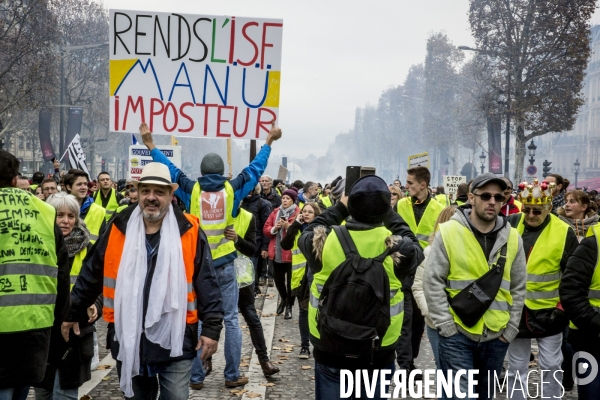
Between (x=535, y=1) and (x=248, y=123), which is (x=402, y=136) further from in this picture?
(x=248, y=123)

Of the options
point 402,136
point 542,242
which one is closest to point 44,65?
point 542,242

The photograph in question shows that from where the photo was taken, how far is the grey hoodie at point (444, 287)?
4.70 metres

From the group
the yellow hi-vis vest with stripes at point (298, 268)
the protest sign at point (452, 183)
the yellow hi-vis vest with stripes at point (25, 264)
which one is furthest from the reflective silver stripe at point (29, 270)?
the protest sign at point (452, 183)

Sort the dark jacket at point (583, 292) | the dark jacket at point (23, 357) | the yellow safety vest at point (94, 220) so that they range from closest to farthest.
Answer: the dark jacket at point (23, 357) < the dark jacket at point (583, 292) < the yellow safety vest at point (94, 220)

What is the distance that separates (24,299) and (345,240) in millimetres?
1783

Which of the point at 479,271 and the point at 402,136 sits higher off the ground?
the point at 402,136

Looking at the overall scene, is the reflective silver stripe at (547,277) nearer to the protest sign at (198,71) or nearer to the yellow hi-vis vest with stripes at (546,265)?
the yellow hi-vis vest with stripes at (546,265)

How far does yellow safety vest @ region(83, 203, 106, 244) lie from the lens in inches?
267

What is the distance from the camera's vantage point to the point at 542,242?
5.91 m

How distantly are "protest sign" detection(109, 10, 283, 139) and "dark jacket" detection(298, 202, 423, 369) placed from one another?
270cm

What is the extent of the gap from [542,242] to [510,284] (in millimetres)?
1259

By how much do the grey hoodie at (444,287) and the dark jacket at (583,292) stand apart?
0.47 metres

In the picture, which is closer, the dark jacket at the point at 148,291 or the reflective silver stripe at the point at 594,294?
the dark jacket at the point at 148,291

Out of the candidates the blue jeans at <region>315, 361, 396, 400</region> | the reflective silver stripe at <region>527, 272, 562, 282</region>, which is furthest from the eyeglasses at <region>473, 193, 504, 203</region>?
the reflective silver stripe at <region>527, 272, 562, 282</region>
